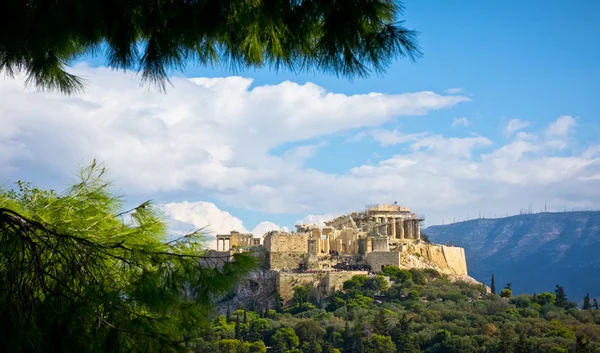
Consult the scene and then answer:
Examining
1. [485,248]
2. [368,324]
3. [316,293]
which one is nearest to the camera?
[368,324]

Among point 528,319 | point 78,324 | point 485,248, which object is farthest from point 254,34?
point 485,248

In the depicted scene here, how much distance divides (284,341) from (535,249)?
113m

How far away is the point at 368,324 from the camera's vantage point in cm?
3934

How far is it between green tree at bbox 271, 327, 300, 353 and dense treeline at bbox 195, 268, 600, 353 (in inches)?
1.8

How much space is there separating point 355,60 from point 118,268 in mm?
2006

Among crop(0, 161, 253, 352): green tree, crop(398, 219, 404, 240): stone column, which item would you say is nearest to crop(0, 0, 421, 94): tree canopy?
crop(0, 161, 253, 352): green tree

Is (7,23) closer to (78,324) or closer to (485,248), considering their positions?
(78,324)

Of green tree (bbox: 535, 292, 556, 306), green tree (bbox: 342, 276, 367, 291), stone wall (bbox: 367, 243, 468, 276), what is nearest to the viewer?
green tree (bbox: 342, 276, 367, 291)

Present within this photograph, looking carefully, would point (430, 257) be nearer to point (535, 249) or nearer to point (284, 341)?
point (284, 341)

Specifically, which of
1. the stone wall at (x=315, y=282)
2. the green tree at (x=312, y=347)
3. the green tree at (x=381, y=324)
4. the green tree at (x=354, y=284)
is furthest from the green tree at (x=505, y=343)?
the stone wall at (x=315, y=282)

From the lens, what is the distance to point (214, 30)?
5.02 meters

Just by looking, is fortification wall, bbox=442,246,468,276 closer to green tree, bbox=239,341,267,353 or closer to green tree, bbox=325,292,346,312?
green tree, bbox=325,292,346,312

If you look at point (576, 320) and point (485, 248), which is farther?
point (485, 248)

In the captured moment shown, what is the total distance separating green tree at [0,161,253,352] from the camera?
4.79m
